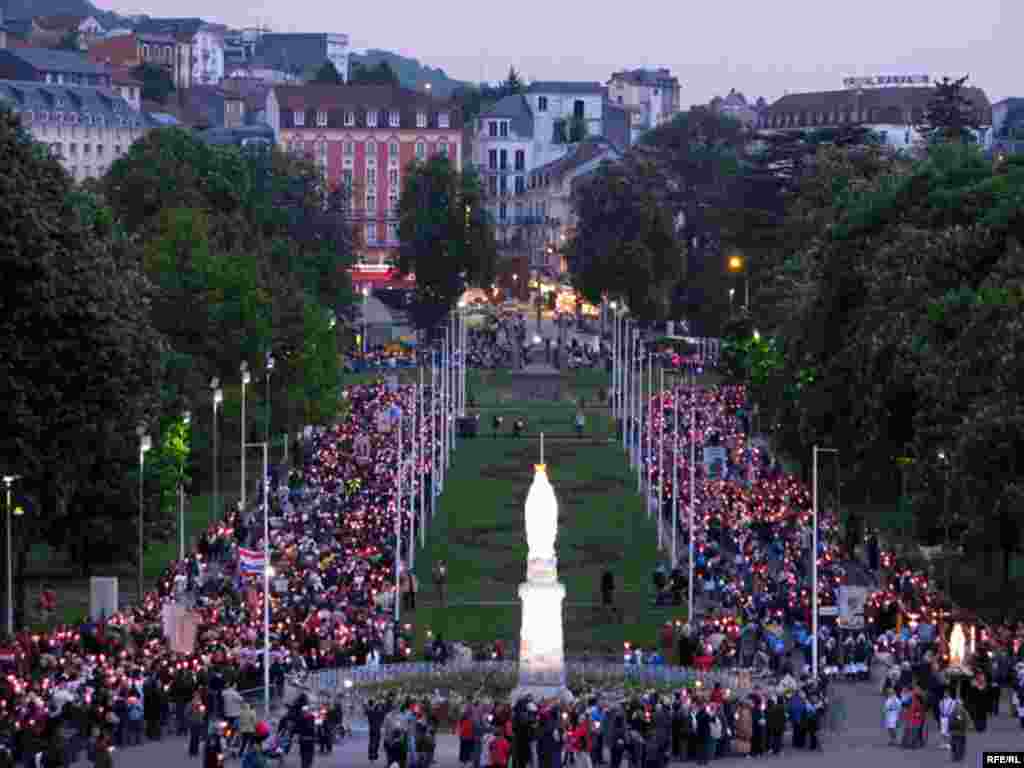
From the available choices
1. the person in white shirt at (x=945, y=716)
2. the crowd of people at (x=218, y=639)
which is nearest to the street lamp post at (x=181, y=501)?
the crowd of people at (x=218, y=639)

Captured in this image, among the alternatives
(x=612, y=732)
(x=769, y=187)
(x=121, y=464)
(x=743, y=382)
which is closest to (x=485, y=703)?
(x=612, y=732)

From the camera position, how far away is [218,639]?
6353 cm

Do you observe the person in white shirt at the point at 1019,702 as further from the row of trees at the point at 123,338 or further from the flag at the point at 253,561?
the row of trees at the point at 123,338

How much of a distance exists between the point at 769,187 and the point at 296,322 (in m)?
61.6

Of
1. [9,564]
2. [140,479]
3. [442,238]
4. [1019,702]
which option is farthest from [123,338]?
[442,238]

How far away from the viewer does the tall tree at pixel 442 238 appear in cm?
18000

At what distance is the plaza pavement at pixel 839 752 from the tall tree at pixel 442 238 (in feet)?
398

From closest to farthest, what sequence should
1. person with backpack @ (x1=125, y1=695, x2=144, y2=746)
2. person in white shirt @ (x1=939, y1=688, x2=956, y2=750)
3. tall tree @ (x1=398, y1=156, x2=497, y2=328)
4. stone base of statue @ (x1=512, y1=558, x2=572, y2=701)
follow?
person in white shirt @ (x1=939, y1=688, x2=956, y2=750), person with backpack @ (x1=125, y1=695, x2=144, y2=746), stone base of statue @ (x1=512, y1=558, x2=572, y2=701), tall tree @ (x1=398, y1=156, x2=497, y2=328)

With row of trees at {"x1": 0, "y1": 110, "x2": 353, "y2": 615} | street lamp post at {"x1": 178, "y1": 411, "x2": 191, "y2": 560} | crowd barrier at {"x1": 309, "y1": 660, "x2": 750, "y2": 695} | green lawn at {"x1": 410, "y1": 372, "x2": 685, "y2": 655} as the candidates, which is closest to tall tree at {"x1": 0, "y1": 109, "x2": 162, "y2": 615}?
row of trees at {"x1": 0, "y1": 110, "x2": 353, "y2": 615}

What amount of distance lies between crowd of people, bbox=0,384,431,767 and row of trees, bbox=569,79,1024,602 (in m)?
13.1

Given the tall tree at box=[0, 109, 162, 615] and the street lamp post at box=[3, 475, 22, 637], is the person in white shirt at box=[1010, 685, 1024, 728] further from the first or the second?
the tall tree at box=[0, 109, 162, 615]

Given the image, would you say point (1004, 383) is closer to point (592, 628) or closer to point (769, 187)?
point (592, 628)

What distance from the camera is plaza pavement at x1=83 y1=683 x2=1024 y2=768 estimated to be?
53781 mm

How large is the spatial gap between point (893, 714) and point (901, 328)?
1154 inches
